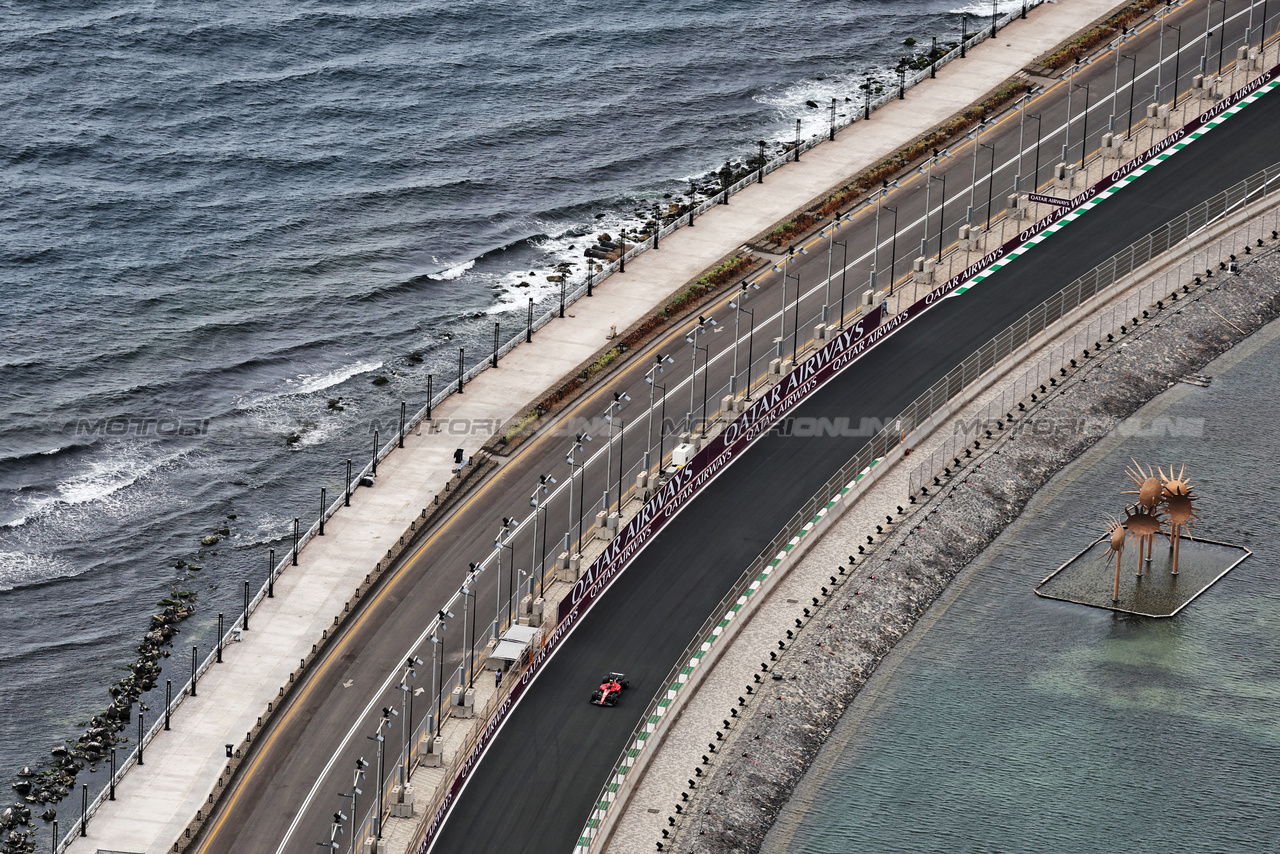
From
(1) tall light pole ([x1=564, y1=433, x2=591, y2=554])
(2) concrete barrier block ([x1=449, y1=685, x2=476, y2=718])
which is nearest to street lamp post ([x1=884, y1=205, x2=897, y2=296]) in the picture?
(1) tall light pole ([x1=564, y1=433, x2=591, y2=554])

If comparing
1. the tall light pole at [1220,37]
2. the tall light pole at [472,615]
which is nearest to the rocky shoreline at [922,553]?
the tall light pole at [472,615]

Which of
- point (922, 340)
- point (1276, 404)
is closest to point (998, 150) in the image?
point (922, 340)

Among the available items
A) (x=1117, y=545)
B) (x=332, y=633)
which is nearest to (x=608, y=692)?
(x=332, y=633)

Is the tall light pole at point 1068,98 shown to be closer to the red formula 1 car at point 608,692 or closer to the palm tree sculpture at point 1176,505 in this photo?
the palm tree sculpture at point 1176,505

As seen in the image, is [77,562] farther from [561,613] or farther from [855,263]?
[855,263]

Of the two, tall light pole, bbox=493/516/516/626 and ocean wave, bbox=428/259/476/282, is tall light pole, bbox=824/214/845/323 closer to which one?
ocean wave, bbox=428/259/476/282

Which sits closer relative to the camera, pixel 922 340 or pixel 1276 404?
pixel 1276 404
